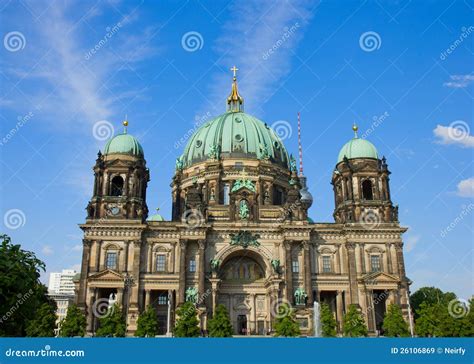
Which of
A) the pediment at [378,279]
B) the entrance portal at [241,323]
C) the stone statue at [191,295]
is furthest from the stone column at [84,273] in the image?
the pediment at [378,279]

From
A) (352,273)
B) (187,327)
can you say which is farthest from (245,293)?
(187,327)

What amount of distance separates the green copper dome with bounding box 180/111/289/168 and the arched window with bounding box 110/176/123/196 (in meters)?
15.7

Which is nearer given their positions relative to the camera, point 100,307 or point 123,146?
point 100,307

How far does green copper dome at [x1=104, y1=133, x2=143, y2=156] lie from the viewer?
66312 millimetres

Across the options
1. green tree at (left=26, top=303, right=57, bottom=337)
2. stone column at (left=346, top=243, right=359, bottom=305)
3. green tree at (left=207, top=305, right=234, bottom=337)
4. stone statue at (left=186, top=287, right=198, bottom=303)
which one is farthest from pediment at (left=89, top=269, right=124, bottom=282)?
stone column at (left=346, top=243, right=359, bottom=305)

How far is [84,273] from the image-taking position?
59219 millimetres

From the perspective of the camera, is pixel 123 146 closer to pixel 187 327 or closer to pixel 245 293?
pixel 245 293

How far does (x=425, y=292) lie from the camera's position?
9875 centimetres

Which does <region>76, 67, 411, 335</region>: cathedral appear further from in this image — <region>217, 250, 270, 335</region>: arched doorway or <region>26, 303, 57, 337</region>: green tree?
<region>26, 303, 57, 337</region>: green tree

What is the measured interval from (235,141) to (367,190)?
71.6ft

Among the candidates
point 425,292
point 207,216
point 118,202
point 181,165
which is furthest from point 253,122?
point 425,292
